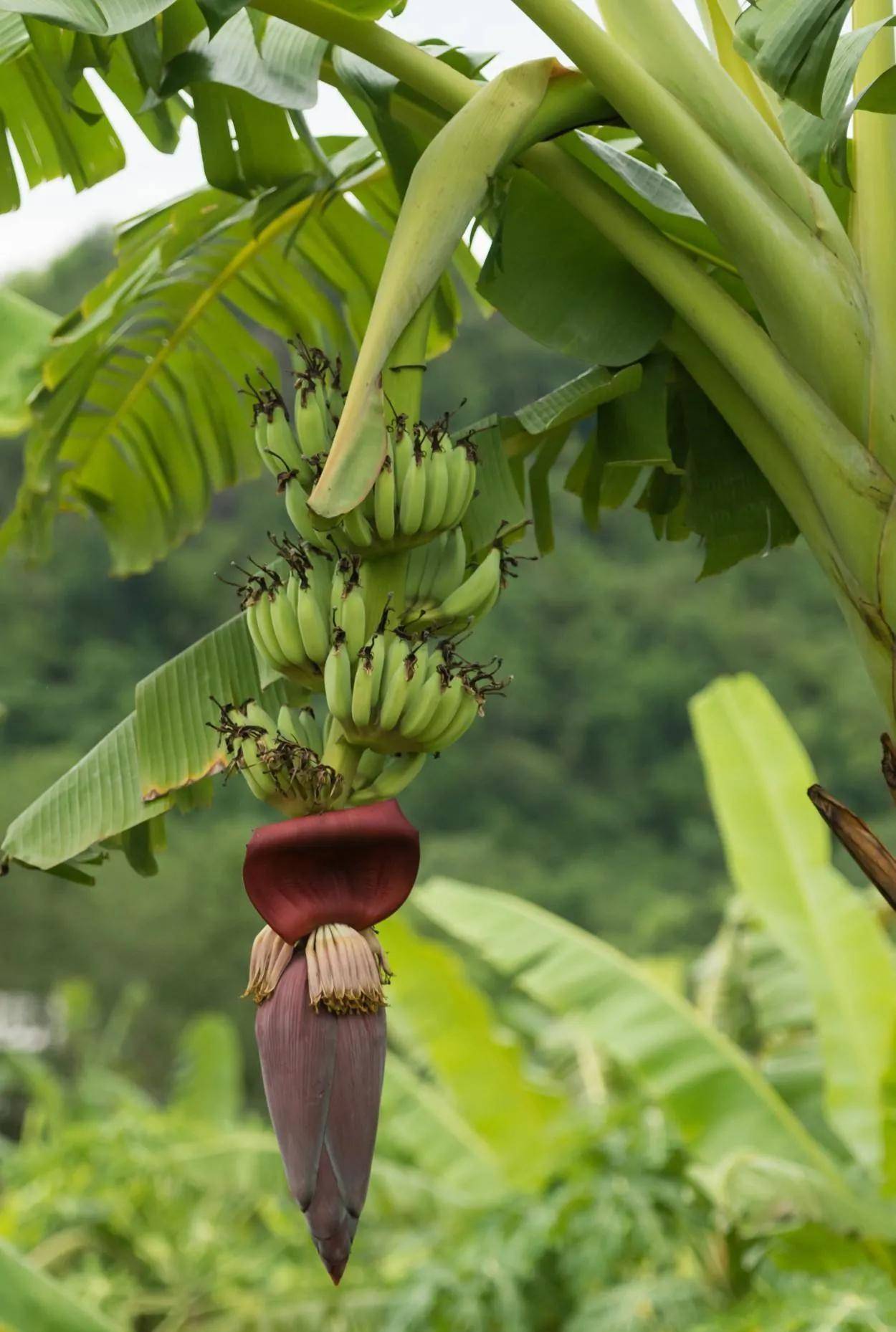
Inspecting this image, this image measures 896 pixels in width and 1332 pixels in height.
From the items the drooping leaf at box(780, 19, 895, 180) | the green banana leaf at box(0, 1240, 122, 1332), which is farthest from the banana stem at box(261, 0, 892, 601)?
the green banana leaf at box(0, 1240, 122, 1332)

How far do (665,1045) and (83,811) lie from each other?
6.24 ft

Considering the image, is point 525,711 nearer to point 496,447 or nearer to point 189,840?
point 189,840

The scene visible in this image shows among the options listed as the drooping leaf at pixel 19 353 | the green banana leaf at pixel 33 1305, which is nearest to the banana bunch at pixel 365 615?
the drooping leaf at pixel 19 353

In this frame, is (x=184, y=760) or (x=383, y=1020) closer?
(x=383, y=1020)

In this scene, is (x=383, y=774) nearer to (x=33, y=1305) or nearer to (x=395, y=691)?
(x=395, y=691)

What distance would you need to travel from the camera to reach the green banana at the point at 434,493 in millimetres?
1042

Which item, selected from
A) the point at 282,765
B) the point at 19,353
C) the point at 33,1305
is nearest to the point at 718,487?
the point at 282,765

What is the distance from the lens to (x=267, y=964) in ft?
3.05

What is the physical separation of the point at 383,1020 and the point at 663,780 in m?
14.9

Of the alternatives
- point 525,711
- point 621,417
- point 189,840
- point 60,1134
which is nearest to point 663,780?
point 525,711

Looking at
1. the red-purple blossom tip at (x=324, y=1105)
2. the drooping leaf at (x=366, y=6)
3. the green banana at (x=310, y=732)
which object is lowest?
the red-purple blossom tip at (x=324, y=1105)

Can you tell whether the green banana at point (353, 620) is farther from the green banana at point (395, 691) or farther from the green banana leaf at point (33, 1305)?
the green banana leaf at point (33, 1305)

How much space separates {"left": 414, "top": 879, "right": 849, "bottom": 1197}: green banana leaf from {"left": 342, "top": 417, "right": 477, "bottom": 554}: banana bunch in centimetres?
205

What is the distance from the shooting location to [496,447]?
1.28 meters
